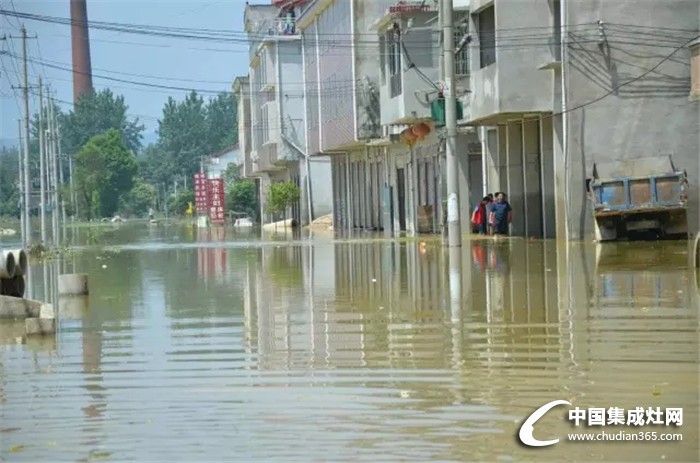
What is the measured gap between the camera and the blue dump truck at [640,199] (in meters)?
30.4

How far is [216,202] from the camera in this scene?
10644 centimetres

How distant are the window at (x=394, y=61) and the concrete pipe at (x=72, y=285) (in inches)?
1004

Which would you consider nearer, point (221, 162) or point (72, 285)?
point (72, 285)

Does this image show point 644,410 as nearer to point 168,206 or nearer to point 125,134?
point 168,206

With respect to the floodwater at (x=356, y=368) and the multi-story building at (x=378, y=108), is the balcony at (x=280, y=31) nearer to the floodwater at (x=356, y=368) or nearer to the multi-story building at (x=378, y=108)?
the multi-story building at (x=378, y=108)

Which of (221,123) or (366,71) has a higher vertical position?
(221,123)

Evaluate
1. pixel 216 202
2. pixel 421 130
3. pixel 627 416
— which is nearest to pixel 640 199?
pixel 421 130

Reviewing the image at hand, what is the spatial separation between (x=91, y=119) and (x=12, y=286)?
155937 mm

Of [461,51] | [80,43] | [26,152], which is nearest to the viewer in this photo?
[461,51]

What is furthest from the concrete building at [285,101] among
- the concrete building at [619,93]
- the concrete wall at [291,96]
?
the concrete building at [619,93]

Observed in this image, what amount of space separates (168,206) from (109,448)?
15035cm

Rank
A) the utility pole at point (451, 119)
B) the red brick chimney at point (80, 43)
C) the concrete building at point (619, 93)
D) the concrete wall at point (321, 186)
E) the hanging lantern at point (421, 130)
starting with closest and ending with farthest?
the utility pole at point (451, 119) → the concrete building at point (619, 93) → the hanging lantern at point (421, 130) → the concrete wall at point (321, 186) → the red brick chimney at point (80, 43)

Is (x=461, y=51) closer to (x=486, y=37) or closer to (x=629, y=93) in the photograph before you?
(x=486, y=37)

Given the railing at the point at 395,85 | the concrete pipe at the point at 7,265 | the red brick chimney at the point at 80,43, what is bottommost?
the concrete pipe at the point at 7,265
